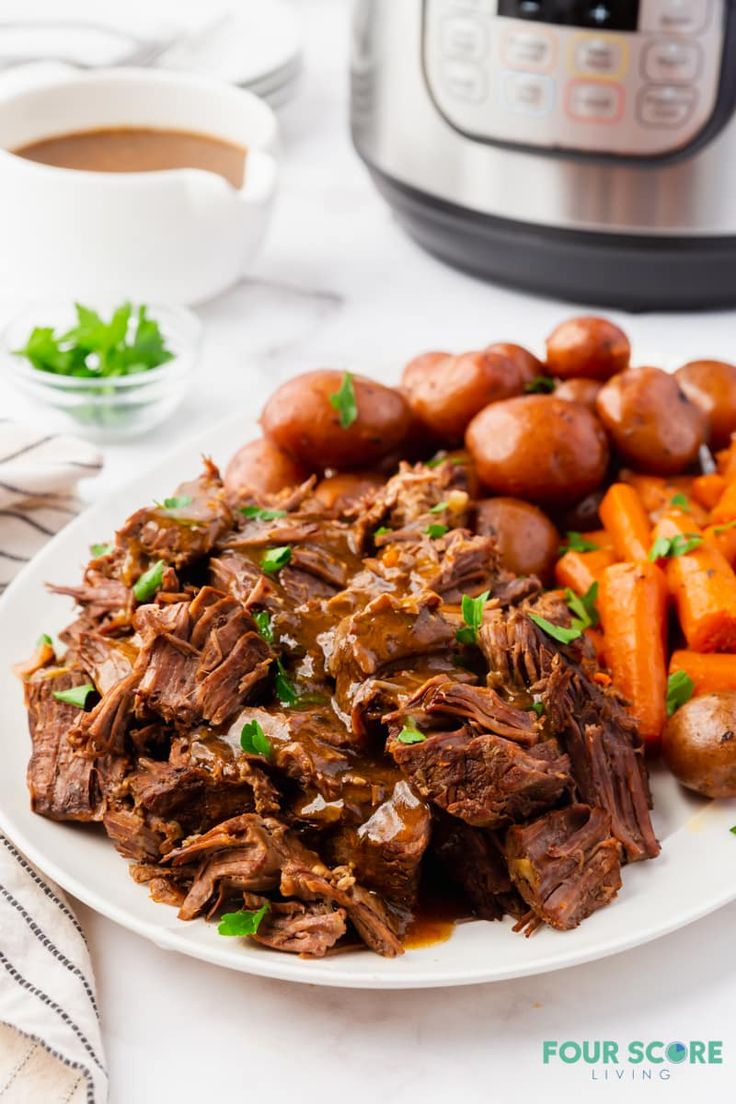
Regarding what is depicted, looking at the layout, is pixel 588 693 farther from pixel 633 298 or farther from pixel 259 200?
pixel 259 200

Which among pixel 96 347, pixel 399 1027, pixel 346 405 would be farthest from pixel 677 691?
pixel 96 347

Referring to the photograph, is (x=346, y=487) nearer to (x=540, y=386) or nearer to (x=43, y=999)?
(x=540, y=386)

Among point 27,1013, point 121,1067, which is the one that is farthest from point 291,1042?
point 27,1013

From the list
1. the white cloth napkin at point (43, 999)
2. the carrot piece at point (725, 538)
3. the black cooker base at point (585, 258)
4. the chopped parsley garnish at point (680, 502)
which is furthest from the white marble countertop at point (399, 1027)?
the black cooker base at point (585, 258)

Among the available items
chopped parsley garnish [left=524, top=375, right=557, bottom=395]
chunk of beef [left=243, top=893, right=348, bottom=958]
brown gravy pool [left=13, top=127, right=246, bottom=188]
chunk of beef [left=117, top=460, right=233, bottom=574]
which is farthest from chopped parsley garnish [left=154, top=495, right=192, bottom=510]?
brown gravy pool [left=13, top=127, right=246, bottom=188]

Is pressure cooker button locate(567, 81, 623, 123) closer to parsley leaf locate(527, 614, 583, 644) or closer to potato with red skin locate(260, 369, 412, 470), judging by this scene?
potato with red skin locate(260, 369, 412, 470)

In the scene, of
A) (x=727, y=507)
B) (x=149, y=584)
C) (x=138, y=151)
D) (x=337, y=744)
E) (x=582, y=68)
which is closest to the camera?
(x=337, y=744)

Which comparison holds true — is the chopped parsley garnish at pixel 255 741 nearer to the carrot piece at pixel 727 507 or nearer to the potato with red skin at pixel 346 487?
the potato with red skin at pixel 346 487
